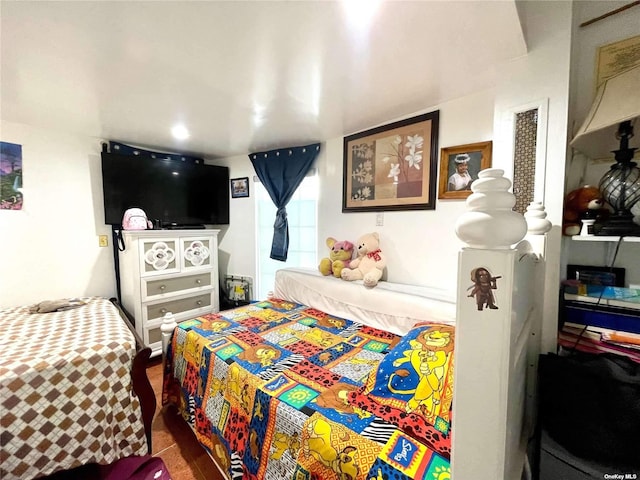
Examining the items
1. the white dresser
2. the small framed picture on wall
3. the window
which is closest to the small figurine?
the window

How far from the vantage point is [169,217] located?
2906 millimetres

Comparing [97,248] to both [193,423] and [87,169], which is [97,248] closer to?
[87,169]

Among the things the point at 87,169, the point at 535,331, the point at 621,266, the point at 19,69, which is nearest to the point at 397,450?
the point at 535,331

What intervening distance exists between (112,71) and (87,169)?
1.62m

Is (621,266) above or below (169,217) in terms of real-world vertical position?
below

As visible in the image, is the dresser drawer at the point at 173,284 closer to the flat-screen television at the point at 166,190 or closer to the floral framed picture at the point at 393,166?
the flat-screen television at the point at 166,190

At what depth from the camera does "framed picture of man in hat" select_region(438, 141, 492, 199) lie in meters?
1.68

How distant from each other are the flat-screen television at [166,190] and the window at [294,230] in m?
0.56

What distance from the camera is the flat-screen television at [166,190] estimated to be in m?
2.56

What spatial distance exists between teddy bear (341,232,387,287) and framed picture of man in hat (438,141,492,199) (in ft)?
2.07

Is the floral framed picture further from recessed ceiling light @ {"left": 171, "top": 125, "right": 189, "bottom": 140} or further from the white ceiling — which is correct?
recessed ceiling light @ {"left": 171, "top": 125, "right": 189, "bottom": 140}

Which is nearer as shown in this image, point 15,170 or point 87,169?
point 15,170

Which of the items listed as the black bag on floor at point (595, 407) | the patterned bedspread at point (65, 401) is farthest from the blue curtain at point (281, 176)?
the black bag on floor at point (595, 407)

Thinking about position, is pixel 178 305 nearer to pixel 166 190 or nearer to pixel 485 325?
pixel 166 190
